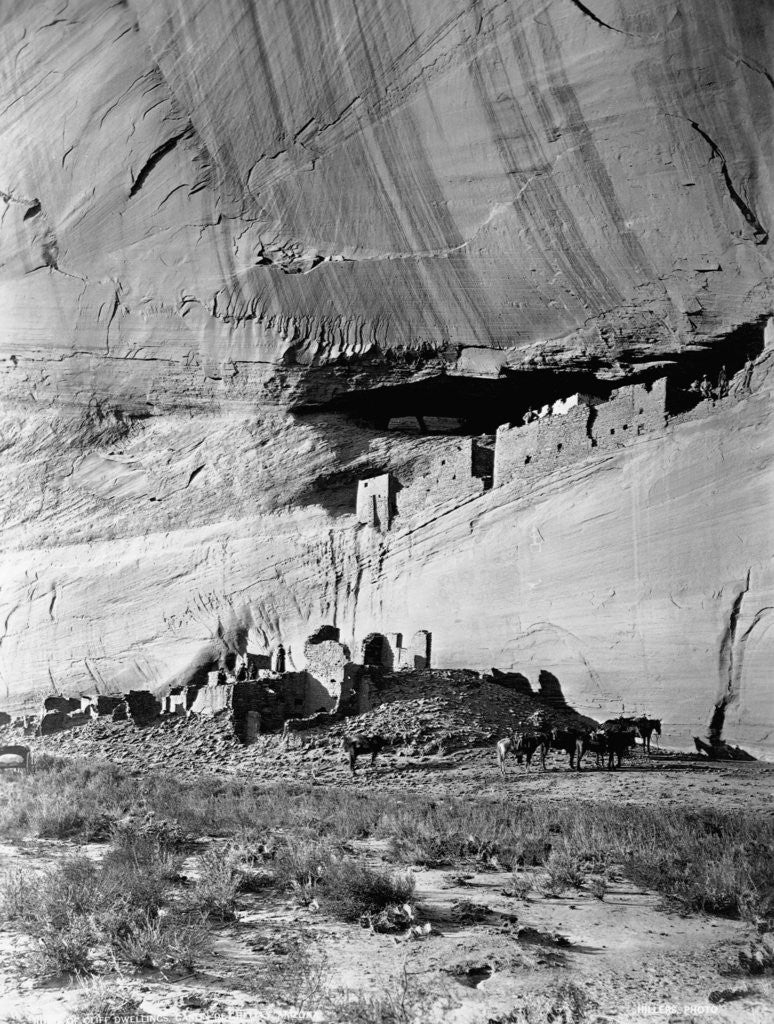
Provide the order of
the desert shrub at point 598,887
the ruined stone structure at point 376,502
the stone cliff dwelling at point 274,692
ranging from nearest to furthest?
the desert shrub at point 598,887 < the stone cliff dwelling at point 274,692 < the ruined stone structure at point 376,502

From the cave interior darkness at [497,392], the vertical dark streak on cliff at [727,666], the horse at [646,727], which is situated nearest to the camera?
the vertical dark streak on cliff at [727,666]

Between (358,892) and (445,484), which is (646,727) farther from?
(358,892)

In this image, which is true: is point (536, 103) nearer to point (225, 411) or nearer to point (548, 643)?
point (548, 643)

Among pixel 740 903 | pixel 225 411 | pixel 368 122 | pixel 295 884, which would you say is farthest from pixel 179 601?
pixel 740 903

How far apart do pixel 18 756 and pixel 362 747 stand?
7194 mm

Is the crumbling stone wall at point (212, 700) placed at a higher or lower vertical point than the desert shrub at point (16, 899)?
lower

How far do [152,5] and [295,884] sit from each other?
2083 centimetres

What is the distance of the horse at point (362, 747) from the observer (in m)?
14.7

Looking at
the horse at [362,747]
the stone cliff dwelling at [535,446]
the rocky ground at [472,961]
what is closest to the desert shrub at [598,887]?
the rocky ground at [472,961]

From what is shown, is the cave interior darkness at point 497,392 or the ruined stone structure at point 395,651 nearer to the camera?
the cave interior darkness at point 497,392

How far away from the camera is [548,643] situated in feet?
59.0

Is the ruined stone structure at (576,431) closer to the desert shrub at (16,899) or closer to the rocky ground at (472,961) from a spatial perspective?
the rocky ground at (472,961)

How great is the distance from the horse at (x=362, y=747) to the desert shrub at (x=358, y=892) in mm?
7633

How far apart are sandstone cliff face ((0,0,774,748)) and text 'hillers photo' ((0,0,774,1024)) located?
3.5 inches
